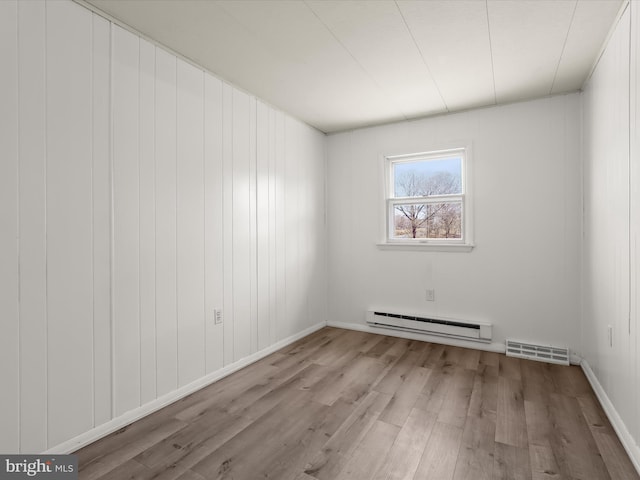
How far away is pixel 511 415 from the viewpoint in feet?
7.07

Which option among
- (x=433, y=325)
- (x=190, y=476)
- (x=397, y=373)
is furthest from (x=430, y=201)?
(x=190, y=476)

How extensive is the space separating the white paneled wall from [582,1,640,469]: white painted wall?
2.59m

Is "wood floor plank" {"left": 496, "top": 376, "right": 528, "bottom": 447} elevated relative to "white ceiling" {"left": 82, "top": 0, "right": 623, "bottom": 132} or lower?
lower

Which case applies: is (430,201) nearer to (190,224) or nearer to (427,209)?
(427,209)

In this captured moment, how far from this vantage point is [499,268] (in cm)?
335

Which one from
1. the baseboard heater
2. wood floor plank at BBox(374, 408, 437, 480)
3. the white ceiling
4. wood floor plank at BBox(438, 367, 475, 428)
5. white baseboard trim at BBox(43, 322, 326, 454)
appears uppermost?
the white ceiling

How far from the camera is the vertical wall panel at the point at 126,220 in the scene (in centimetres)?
203

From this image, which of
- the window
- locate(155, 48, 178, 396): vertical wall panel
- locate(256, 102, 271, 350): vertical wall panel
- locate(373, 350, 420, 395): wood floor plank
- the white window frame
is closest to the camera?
locate(155, 48, 178, 396): vertical wall panel

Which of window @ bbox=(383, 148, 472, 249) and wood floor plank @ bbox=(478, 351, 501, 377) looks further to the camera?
window @ bbox=(383, 148, 472, 249)

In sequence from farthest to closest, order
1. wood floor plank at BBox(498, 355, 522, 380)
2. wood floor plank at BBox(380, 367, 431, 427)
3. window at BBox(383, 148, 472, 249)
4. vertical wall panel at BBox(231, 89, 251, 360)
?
window at BBox(383, 148, 472, 249), vertical wall panel at BBox(231, 89, 251, 360), wood floor plank at BBox(498, 355, 522, 380), wood floor plank at BBox(380, 367, 431, 427)

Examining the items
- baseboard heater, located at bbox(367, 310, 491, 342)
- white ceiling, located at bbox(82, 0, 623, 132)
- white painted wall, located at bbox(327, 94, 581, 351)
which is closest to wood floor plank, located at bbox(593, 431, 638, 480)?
white painted wall, located at bbox(327, 94, 581, 351)

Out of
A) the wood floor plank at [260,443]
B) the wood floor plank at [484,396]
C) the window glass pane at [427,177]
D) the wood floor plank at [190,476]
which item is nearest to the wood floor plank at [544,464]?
the wood floor plank at [484,396]

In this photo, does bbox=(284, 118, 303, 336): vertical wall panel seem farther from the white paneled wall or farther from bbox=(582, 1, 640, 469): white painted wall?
bbox=(582, 1, 640, 469): white painted wall

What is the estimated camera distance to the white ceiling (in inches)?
75.2
